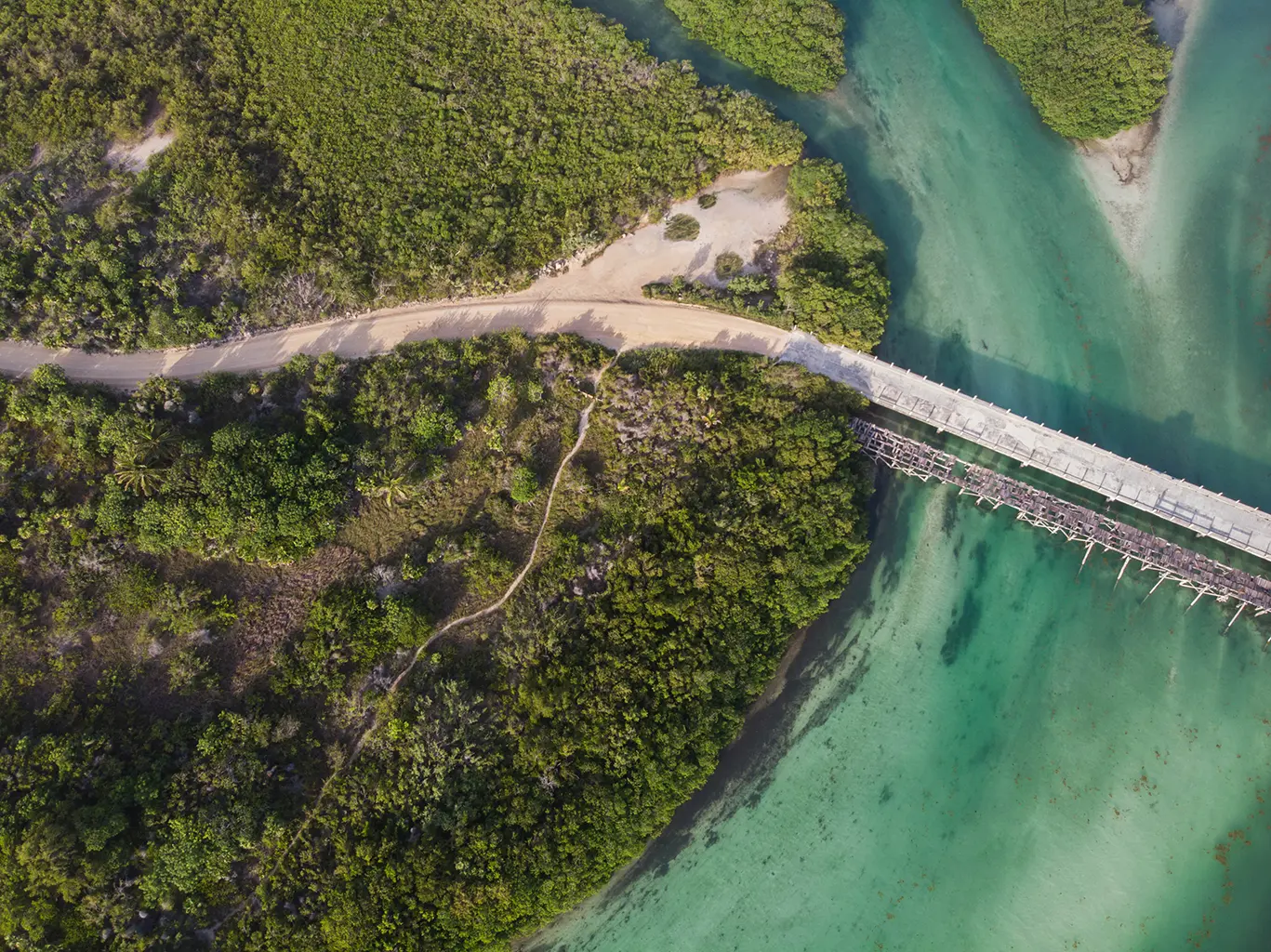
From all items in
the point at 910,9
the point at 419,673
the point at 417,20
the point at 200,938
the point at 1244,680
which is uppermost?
the point at 910,9

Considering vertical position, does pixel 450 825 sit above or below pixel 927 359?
below

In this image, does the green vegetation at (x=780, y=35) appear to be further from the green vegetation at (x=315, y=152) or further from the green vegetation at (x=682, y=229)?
the green vegetation at (x=682, y=229)

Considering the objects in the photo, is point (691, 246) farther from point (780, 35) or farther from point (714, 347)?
A: point (780, 35)

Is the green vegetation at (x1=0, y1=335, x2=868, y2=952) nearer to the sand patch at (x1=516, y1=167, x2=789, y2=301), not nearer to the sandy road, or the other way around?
the sandy road

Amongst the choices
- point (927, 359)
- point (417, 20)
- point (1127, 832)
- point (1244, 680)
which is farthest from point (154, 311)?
point (1244, 680)

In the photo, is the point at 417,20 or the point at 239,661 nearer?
the point at 239,661

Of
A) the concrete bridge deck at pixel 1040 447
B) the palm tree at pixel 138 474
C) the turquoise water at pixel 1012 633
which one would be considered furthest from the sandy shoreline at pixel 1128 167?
the palm tree at pixel 138 474

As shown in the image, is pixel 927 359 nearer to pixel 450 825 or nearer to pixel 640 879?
pixel 640 879

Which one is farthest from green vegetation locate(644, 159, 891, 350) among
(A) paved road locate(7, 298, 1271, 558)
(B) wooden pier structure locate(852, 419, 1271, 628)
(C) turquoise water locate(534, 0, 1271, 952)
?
(B) wooden pier structure locate(852, 419, 1271, 628)
